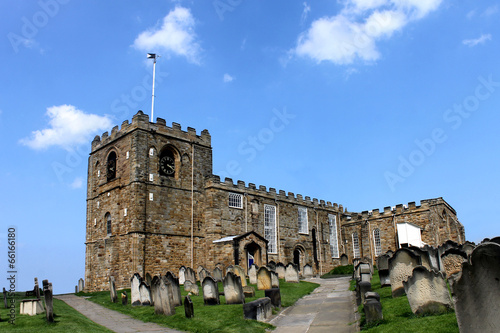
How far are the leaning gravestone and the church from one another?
23928mm

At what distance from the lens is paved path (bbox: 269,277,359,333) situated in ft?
34.4

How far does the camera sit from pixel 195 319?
1227 cm

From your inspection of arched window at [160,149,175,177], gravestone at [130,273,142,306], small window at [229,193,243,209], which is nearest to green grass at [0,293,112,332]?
gravestone at [130,273,142,306]

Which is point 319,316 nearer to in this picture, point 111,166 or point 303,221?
point 111,166

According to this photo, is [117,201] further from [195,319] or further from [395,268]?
[395,268]

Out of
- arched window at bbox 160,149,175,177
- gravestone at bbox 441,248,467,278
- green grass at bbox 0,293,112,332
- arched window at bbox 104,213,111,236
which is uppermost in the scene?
arched window at bbox 160,149,175,177

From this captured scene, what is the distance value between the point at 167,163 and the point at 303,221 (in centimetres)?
1577

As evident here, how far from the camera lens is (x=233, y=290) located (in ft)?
46.9

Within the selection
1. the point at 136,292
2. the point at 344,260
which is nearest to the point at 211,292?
the point at 136,292

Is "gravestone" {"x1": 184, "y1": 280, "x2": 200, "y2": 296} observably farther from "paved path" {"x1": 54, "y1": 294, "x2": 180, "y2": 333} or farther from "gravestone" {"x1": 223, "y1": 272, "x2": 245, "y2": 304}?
"gravestone" {"x1": 223, "y1": 272, "x2": 245, "y2": 304}

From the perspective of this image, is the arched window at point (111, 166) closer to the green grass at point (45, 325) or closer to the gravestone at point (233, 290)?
the green grass at point (45, 325)

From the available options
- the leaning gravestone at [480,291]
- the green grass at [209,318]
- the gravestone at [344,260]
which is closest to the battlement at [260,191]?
the gravestone at [344,260]

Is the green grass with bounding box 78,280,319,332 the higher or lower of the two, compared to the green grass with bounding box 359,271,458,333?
lower

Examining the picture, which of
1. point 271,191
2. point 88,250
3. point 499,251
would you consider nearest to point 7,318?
point 499,251
